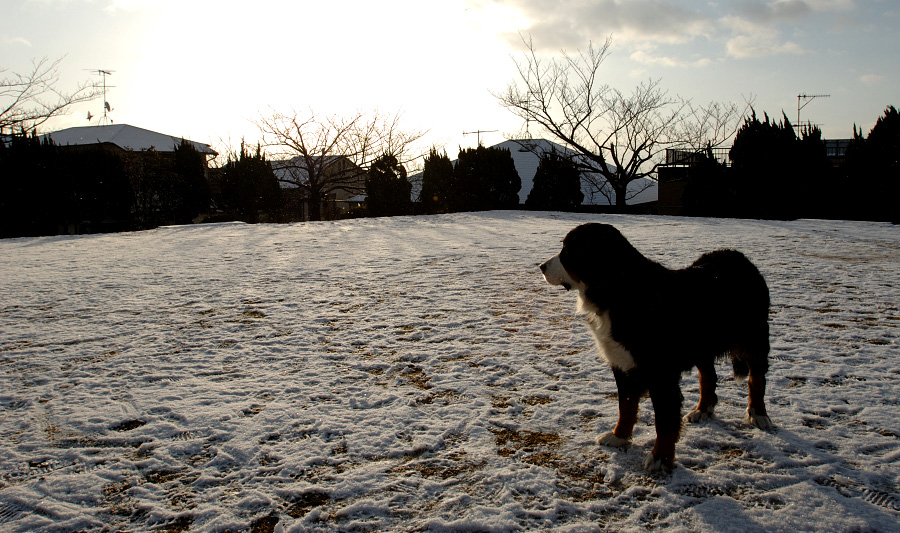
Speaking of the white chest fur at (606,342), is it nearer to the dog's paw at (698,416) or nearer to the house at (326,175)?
the dog's paw at (698,416)

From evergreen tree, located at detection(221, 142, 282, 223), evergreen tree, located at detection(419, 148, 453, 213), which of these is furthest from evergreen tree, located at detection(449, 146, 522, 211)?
evergreen tree, located at detection(221, 142, 282, 223)

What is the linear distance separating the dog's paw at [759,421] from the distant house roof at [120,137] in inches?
1535

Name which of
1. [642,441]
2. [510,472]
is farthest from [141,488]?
[642,441]

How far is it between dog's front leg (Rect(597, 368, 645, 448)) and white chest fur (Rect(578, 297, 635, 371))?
0.08m

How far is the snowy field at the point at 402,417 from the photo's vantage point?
2053 mm

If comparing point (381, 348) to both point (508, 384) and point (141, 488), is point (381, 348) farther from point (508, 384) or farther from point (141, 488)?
point (141, 488)

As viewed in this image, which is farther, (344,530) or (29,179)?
(29,179)

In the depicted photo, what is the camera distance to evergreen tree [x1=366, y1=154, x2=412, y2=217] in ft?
79.8

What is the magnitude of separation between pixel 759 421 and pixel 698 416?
28 centimetres

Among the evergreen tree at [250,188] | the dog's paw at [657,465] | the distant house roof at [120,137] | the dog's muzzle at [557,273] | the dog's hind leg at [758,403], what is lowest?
the dog's paw at [657,465]

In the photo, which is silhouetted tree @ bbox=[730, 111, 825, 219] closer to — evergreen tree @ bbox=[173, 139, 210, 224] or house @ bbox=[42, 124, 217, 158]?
evergreen tree @ bbox=[173, 139, 210, 224]

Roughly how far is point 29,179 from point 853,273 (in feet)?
62.7

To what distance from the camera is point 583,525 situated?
1.94m

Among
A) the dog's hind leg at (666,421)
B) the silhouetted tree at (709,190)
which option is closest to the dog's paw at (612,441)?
the dog's hind leg at (666,421)
